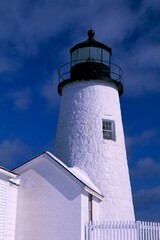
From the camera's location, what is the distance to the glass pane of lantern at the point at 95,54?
19.5m

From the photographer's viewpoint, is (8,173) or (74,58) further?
(74,58)

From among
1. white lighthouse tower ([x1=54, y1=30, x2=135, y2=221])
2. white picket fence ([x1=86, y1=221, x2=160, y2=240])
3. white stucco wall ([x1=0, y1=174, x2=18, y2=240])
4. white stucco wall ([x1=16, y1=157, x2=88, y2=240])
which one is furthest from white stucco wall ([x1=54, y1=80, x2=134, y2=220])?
white stucco wall ([x1=0, y1=174, x2=18, y2=240])

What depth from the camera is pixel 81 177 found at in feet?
55.8

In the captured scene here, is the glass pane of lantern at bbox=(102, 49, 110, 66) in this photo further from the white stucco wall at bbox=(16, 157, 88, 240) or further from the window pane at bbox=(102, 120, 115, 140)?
the white stucco wall at bbox=(16, 157, 88, 240)

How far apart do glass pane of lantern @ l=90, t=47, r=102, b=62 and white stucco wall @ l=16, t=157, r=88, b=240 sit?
616 centimetres

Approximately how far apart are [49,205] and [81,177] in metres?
2.37

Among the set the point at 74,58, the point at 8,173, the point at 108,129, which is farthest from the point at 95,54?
the point at 8,173

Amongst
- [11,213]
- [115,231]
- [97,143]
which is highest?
[97,143]

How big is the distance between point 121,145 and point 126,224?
4.65m

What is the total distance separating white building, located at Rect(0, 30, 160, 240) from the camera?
14.7m

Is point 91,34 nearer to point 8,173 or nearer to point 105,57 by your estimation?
point 105,57

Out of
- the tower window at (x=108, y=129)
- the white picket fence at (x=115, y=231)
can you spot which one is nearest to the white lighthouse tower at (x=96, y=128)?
the tower window at (x=108, y=129)

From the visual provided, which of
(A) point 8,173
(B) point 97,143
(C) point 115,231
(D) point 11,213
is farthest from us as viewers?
(B) point 97,143

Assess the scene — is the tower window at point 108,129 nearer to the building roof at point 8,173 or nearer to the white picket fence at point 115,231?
the white picket fence at point 115,231
